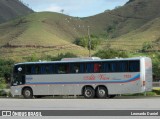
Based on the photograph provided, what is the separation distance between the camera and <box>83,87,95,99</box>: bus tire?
112ft

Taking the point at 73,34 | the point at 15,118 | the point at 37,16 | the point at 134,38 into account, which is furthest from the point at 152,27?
the point at 15,118

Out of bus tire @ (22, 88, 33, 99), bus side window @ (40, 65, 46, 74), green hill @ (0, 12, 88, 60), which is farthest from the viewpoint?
green hill @ (0, 12, 88, 60)

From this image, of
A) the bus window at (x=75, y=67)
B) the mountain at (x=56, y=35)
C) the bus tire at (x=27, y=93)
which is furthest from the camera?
the mountain at (x=56, y=35)

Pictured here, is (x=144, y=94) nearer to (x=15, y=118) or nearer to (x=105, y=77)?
(x=105, y=77)

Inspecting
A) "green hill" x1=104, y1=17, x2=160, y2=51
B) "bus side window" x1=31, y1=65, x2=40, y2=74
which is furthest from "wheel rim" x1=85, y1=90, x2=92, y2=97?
"green hill" x1=104, y1=17, x2=160, y2=51

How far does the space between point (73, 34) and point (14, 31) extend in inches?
1042

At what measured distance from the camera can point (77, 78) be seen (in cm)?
3516

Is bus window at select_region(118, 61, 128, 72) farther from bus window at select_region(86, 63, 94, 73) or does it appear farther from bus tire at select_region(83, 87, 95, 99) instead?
bus tire at select_region(83, 87, 95, 99)

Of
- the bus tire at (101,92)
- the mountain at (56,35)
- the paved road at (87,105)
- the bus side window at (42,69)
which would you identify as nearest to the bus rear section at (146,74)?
the bus tire at (101,92)

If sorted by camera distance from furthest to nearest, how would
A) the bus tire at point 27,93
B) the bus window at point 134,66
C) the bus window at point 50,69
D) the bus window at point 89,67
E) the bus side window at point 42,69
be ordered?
1. the bus tire at point 27,93
2. the bus side window at point 42,69
3. the bus window at point 50,69
4. the bus window at point 89,67
5. the bus window at point 134,66

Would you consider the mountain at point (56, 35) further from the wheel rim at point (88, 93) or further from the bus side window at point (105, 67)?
the bus side window at point (105, 67)

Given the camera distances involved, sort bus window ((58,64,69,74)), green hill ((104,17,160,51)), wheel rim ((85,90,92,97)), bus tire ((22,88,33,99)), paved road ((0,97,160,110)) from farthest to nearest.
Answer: green hill ((104,17,160,51)) → bus tire ((22,88,33,99)) → bus window ((58,64,69,74)) → wheel rim ((85,90,92,97)) → paved road ((0,97,160,110))

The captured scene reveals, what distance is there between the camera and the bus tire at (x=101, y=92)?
112 ft

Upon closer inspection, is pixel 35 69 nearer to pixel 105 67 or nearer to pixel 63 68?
pixel 63 68
